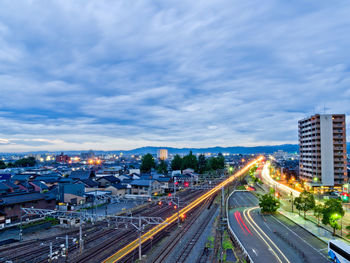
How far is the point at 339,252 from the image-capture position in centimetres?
2186

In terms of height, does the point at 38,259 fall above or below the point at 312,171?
below

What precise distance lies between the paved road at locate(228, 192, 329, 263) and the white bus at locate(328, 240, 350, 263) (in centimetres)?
91

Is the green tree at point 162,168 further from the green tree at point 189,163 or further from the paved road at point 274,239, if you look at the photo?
the paved road at point 274,239

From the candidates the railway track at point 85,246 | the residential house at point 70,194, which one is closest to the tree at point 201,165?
the residential house at point 70,194

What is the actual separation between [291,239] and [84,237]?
25.9 m

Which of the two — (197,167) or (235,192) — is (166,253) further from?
(197,167)

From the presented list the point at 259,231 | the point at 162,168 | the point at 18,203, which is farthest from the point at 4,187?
the point at 162,168

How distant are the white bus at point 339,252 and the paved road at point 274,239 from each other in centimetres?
91

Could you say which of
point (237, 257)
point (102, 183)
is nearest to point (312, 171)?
point (237, 257)

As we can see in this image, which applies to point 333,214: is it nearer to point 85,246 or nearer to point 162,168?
point 85,246

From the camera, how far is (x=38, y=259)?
24.7 meters

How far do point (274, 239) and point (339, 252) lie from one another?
7.68 metres

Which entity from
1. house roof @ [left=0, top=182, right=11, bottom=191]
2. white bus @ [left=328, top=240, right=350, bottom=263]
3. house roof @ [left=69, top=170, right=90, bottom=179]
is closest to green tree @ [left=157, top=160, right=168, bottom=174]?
house roof @ [left=69, top=170, right=90, bottom=179]

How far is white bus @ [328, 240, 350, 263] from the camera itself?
20953mm
